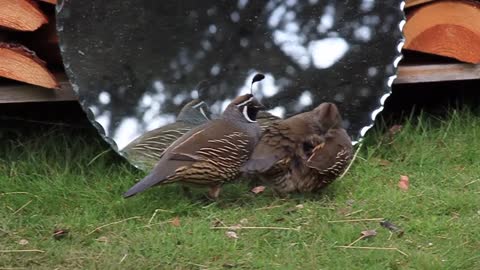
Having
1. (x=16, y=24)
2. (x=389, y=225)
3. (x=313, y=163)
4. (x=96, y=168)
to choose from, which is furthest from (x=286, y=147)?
(x=16, y=24)

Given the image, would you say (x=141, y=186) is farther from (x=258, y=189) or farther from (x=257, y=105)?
(x=257, y=105)

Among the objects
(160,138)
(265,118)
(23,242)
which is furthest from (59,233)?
(265,118)

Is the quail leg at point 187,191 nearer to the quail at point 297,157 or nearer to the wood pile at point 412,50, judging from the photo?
the quail at point 297,157

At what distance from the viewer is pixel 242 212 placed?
507 cm

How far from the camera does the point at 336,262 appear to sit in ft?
14.8

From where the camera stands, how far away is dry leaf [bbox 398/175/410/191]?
5461 mm

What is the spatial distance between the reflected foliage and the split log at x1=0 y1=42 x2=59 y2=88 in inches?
13.9

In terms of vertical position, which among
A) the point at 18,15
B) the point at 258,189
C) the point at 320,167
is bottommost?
the point at 258,189

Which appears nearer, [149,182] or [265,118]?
[149,182]

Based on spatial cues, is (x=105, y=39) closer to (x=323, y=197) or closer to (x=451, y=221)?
(x=323, y=197)

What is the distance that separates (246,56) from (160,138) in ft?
2.37

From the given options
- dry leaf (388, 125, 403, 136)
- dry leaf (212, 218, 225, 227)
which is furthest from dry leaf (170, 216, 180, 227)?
dry leaf (388, 125, 403, 136)

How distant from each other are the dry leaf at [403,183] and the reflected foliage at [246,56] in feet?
1.52

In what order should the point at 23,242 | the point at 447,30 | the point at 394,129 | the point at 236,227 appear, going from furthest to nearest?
the point at 394,129 → the point at 447,30 → the point at 236,227 → the point at 23,242
